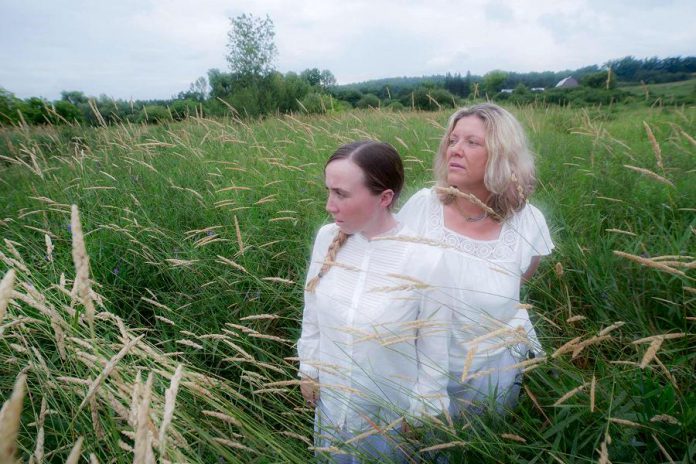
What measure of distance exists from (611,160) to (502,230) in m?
3.06

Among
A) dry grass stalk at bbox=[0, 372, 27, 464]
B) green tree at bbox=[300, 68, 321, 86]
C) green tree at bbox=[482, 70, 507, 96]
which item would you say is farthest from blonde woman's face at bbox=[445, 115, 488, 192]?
green tree at bbox=[300, 68, 321, 86]

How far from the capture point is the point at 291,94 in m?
27.5

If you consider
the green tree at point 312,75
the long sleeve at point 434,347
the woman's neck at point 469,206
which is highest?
the green tree at point 312,75

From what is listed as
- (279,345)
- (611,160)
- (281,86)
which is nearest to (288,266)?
(279,345)

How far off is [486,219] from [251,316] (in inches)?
53.6

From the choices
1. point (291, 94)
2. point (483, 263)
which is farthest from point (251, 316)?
point (291, 94)

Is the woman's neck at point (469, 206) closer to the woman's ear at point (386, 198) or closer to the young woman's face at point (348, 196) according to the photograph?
the woman's ear at point (386, 198)

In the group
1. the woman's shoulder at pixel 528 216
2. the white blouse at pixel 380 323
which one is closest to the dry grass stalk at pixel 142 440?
the white blouse at pixel 380 323

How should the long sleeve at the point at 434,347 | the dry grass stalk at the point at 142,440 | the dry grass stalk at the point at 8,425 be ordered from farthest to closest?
the long sleeve at the point at 434,347
the dry grass stalk at the point at 142,440
the dry grass stalk at the point at 8,425

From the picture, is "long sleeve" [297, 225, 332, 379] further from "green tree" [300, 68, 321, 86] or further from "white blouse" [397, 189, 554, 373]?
"green tree" [300, 68, 321, 86]

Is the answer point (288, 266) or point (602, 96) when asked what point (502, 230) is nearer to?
point (288, 266)

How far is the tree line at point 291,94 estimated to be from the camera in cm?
619

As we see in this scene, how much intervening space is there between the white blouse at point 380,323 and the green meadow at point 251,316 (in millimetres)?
199

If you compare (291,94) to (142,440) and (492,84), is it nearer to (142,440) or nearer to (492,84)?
(492,84)
